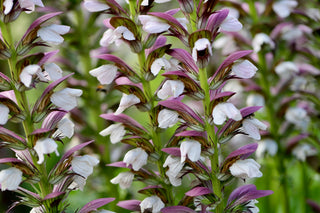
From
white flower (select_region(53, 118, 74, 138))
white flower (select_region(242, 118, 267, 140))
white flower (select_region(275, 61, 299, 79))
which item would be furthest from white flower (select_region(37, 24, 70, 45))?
white flower (select_region(275, 61, 299, 79))

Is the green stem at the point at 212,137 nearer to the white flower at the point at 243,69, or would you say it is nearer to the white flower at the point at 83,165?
the white flower at the point at 243,69

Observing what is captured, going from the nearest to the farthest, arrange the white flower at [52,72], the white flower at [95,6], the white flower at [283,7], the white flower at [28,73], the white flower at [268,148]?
the white flower at [28,73]
the white flower at [52,72]
the white flower at [95,6]
the white flower at [283,7]
the white flower at [268,148]

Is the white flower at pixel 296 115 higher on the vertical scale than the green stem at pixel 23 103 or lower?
lower

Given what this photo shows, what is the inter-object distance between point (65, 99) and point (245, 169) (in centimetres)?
54

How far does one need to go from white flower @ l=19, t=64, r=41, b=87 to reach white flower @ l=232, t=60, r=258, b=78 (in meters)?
0.55

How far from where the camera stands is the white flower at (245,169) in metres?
1.37

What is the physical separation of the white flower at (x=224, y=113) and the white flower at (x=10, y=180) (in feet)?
1.81

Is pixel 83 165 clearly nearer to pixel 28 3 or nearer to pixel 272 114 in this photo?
pixel 28 3

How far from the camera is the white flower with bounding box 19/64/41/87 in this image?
4.28ft

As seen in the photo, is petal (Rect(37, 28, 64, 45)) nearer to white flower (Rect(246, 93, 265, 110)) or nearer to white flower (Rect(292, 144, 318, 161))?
white flower (Rect(246, 93, 265, 110))

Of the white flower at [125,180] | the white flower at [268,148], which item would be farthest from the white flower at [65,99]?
the white flower at [268,148]

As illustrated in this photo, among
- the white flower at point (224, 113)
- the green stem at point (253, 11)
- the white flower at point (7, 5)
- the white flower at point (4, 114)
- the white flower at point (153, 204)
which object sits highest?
the white flower at point (7, 5)

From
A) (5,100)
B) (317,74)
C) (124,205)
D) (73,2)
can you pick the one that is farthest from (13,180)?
(317,74)

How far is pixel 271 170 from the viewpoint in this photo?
2852 mm
